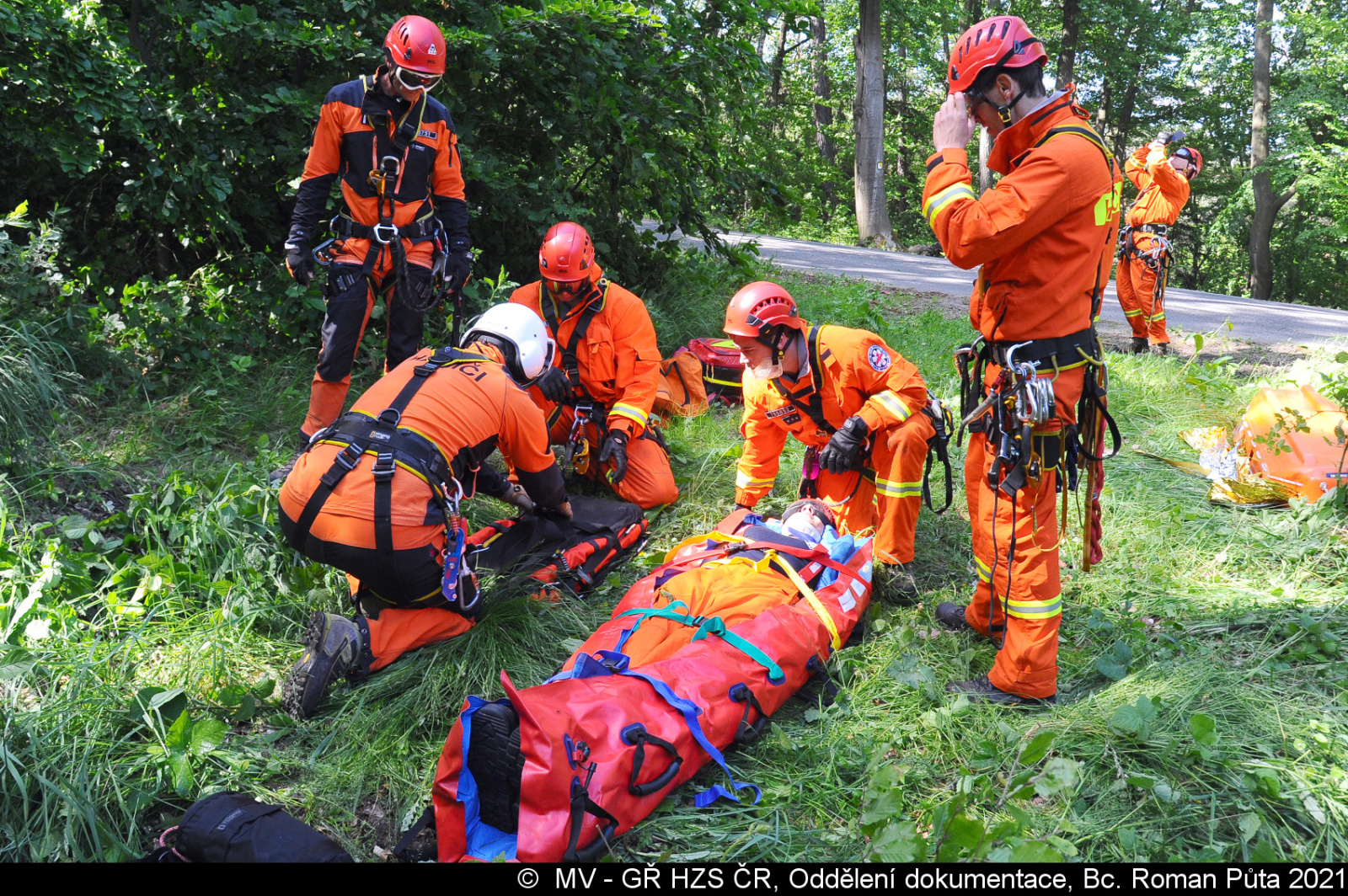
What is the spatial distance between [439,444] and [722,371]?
3.49 m

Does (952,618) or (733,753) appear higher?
(952,618)

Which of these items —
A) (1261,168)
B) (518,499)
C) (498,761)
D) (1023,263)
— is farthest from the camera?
(1261,168)

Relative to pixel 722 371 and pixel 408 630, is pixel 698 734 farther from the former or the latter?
pixel 722 371

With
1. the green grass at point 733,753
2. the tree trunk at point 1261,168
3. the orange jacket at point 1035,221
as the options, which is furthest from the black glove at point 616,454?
the tree trunk at point 1261,168

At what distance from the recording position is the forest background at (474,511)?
2.47 metres

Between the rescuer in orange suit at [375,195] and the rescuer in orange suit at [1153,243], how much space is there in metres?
6.02

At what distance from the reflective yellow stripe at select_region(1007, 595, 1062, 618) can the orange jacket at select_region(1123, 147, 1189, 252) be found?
5788 mm

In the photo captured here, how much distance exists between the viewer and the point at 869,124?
50.0 ft

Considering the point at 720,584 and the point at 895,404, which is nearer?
the point at 720,584

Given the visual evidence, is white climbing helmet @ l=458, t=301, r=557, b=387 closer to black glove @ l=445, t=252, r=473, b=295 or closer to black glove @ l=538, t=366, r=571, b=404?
black glove @ l=538, t=366, r=571, b=404

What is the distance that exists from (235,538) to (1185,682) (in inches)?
150

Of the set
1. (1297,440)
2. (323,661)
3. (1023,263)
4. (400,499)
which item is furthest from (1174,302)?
(323,661)
